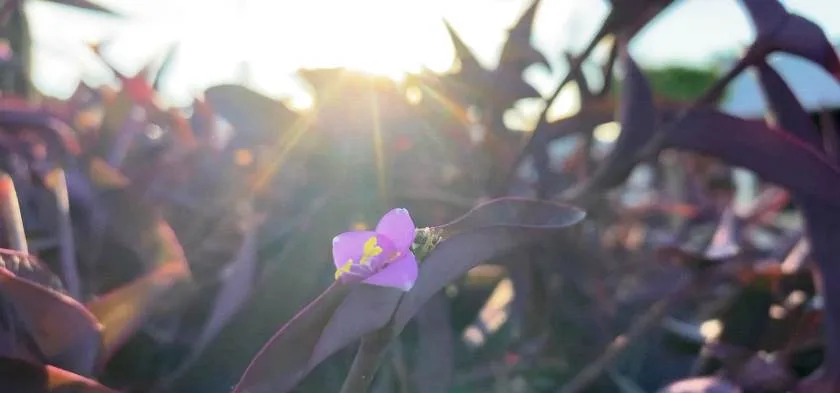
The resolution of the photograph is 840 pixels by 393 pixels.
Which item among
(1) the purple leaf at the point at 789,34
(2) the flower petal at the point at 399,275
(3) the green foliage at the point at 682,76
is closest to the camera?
(2) the flower petal at the point at 399,275

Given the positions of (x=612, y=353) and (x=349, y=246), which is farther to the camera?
(x=612, y=353)

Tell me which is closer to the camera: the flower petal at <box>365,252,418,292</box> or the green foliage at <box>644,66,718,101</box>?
the flower petal at <box>365,252,418,292</box>

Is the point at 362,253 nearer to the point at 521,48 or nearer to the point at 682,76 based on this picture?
the point at 521,48

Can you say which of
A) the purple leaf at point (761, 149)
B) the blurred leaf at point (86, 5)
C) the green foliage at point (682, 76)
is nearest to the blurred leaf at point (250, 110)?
the blurred leaf at point (86, 5)

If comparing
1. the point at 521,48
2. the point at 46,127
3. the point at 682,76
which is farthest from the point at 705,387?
the point at 682,76

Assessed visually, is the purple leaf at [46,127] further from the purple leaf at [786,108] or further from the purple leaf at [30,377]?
the purple leaf at [786,108]

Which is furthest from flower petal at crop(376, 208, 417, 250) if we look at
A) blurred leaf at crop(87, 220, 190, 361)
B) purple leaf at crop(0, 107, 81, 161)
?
purple leaf at crop(0, 107, 81, 161)

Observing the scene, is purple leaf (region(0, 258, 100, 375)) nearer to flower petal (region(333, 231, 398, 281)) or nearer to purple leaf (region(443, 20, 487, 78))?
flower petal (region(333, 231, 398, 281))
